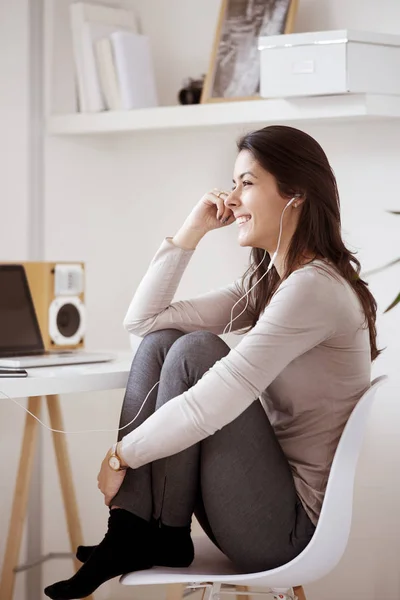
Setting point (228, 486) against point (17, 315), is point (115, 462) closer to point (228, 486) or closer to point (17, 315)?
point (228, 486)

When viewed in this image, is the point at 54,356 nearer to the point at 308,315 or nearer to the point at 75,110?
the point at 308,315

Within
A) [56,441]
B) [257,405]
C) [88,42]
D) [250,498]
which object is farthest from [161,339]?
→ [88,42]

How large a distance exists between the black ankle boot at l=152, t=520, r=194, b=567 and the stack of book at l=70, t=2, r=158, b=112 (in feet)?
4.19

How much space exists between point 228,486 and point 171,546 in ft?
0.46

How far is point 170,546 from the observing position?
1.56 meters

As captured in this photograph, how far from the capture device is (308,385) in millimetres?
1623

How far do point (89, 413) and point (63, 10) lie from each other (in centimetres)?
114

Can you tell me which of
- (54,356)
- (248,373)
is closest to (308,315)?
(248,373)

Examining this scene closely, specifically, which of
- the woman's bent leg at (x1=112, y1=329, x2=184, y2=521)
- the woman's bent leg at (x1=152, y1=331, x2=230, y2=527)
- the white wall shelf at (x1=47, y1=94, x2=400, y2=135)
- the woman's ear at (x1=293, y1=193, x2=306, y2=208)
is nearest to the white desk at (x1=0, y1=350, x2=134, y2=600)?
the woman's bent leg at (x1=112, y1=329, x2=184, y2=521)

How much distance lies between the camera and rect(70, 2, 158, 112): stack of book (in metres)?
2.47

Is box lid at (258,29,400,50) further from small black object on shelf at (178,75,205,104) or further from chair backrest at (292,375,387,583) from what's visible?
chair backrest at (292,375,387,583)

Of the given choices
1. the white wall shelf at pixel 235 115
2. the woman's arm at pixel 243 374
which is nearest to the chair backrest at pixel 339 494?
the woman's arm at pixel 243 374

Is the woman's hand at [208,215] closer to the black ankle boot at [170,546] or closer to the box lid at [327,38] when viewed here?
the box lid at [327,38]

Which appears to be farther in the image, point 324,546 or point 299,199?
point 299,199
